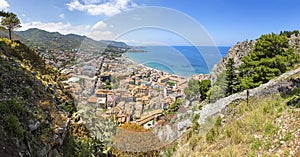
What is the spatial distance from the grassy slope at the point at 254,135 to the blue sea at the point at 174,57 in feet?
4.90

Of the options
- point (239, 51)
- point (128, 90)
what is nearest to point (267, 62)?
point (128, 90)

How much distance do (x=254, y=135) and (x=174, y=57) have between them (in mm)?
2034

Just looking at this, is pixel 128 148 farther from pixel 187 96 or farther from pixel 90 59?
pixel 90 59

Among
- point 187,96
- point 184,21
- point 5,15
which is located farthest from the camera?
point 5,15

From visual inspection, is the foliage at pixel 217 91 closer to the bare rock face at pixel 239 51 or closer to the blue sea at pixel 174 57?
the bare rock face at pixel 239 51

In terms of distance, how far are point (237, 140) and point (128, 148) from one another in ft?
6.85

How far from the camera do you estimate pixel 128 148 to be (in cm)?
378

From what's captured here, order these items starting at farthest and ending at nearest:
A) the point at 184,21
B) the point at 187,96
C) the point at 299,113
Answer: the point at 187,96 → the point at 299,113 → the point at 184,21

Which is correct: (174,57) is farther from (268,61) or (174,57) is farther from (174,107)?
(268,61)

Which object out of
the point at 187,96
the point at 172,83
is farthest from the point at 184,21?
the point at 187,96

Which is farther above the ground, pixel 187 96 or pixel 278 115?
pixel 187 96

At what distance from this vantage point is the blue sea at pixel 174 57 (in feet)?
10.8

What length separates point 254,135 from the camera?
3.42 metres

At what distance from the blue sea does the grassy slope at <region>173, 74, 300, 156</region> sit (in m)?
1.49
